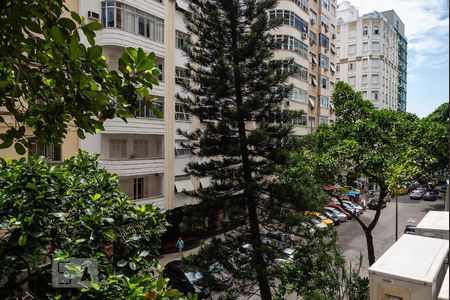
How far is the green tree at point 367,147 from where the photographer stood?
38.9 ft

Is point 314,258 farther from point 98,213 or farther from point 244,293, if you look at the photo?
point 98,213

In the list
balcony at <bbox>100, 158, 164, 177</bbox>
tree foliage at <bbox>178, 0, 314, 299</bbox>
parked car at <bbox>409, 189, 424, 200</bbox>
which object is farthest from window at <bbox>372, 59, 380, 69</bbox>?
tree foliage at <bbox>178, 0, 314, 299</bbox>

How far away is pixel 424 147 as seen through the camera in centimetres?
1279

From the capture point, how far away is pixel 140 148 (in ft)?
56.5

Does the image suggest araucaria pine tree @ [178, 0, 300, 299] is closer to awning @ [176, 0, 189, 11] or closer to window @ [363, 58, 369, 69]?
awning @ [176, 0, 189, 11]

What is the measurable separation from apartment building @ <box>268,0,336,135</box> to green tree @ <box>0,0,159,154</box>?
799 inches

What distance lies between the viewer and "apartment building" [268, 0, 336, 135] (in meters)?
24.6

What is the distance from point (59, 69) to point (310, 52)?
2937cm

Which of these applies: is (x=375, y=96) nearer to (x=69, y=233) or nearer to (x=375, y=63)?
(x=375, y=63)

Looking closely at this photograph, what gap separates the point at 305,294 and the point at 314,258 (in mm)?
1647

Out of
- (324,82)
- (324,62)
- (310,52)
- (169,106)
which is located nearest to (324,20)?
(324,62)

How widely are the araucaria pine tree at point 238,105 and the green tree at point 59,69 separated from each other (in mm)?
7852

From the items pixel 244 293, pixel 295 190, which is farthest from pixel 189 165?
pixel 244 293

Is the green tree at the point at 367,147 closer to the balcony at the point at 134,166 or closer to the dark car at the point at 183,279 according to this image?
the dark car at the point at 183,279
